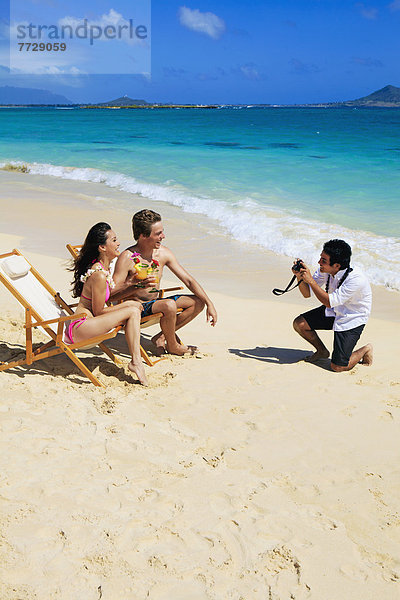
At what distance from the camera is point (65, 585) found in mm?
2488

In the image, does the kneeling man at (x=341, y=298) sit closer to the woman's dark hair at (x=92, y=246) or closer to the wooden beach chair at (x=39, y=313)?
the woman's dark hair at (x=92, y=246)

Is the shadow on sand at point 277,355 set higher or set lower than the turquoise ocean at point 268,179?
lower

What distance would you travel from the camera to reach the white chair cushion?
4730 millimetres

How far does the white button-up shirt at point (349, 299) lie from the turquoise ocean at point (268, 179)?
288cm

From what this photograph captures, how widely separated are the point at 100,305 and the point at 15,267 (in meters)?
0.82

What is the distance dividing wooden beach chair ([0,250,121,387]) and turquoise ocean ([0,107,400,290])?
4.62 m

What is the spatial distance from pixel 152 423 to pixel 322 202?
11606 millimetres

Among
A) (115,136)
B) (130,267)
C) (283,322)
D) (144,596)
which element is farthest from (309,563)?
(115,136)

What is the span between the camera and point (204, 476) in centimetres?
330

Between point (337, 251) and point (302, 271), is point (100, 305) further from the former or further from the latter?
point (337, 251)

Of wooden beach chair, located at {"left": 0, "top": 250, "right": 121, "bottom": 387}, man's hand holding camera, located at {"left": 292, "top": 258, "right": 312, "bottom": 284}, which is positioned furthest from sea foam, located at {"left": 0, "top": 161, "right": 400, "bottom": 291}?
wooden beach chair, located at {"left": 0, "top": 250, "right": 121, "bottom": 387}

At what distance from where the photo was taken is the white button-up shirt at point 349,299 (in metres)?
4.85

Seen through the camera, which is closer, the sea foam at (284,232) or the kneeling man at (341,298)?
the kneeling man at (341,298)

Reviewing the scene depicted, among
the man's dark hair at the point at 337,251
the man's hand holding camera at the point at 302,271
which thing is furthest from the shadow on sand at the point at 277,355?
the man's dark hair at the point at 337,251
